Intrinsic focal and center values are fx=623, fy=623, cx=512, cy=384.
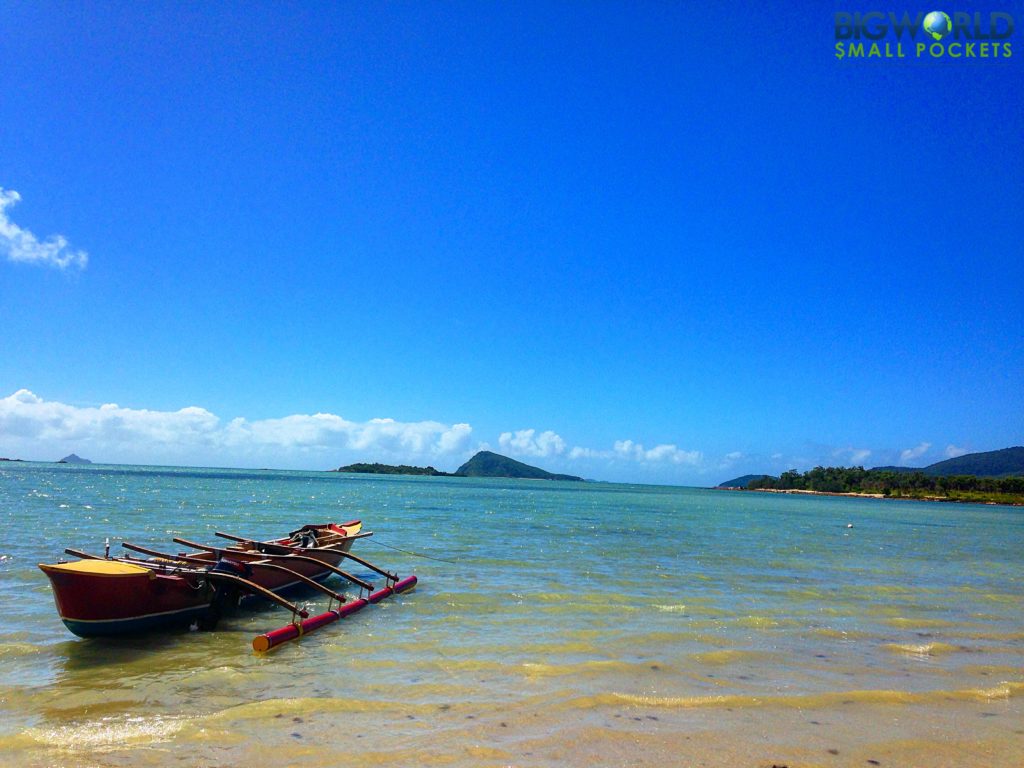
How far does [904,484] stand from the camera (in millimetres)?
152250

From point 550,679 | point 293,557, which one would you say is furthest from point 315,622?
point 550,679

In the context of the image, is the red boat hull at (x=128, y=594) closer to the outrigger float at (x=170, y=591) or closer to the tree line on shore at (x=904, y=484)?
the outrigger float at (x=170, y=591)

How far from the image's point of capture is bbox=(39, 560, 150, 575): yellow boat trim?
9516 mm

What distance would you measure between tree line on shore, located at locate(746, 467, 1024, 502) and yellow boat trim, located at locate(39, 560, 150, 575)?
154 m

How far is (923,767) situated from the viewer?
615 cm

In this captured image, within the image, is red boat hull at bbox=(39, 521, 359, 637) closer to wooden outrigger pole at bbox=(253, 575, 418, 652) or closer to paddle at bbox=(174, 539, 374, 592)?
paddle at bbox=(174, 539, 374, 592)

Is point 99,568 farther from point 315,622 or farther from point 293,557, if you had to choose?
point 293,557

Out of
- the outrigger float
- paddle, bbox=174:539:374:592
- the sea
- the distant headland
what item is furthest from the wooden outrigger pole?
the distant headland

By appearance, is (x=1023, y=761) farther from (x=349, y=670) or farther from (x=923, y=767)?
(x=349, y=670)

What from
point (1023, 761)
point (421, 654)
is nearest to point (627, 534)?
point (421, 654)

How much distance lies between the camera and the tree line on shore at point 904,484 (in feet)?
430

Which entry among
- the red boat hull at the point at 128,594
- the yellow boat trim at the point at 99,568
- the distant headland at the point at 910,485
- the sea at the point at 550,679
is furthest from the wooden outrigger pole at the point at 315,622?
the distant headland at the point at 910,485

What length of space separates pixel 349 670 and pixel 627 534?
970 inches

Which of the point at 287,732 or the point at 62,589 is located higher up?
the point at 62,589
